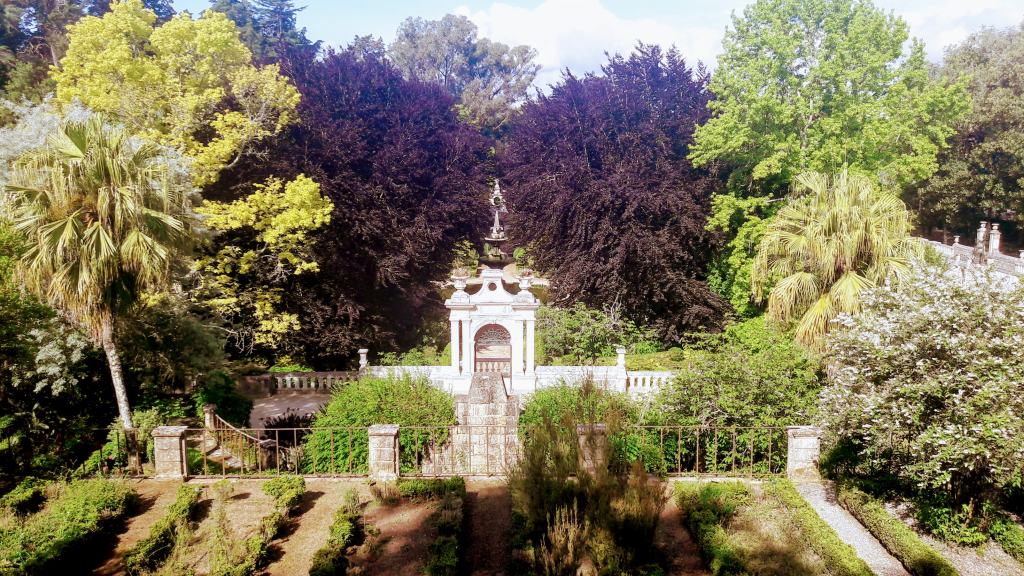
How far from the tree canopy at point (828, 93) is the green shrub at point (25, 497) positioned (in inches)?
693

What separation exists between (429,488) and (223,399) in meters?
6.36

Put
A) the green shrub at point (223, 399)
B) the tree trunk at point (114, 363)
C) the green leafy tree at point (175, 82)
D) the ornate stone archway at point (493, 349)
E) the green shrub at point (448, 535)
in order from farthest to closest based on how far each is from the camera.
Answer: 1. the ornate stone archway at point (493, 349)
2. the green leafy tree at point (175, 82)
3. the green shrub at point (223, 399)
4. the tree trunk at point (114, 363)
5. the green shrub at point (448, 535)

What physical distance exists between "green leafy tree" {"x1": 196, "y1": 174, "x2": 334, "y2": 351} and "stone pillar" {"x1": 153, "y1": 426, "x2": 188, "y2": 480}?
4.87 meters

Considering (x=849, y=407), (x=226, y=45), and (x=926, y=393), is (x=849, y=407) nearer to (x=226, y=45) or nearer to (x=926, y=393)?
(x=926, y=393)

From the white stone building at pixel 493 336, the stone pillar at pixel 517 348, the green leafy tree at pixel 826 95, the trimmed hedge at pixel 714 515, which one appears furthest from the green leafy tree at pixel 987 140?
the trimmed hedge at pixel 714 515

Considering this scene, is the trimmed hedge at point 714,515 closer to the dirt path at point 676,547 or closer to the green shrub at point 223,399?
the dirt path at point 676,547

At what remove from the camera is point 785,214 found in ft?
42.5

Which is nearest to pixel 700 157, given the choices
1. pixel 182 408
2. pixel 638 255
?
pixel 638 255

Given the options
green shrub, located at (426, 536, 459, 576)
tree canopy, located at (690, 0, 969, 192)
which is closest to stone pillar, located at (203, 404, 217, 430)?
green shrub, located at (426, 536, 459, 576)

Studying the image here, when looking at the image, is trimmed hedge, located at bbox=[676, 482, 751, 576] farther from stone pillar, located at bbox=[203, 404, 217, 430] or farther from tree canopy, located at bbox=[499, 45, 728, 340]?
tree canopy, located at bbox=[499, 45, 728, 340]

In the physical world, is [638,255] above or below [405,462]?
above

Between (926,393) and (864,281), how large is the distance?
4337mm

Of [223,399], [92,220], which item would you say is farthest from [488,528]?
[92,220]

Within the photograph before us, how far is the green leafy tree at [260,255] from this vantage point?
14.3 metres
